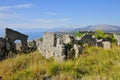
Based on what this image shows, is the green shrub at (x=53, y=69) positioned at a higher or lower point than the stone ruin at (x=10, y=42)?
lower

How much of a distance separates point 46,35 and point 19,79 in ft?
21.9

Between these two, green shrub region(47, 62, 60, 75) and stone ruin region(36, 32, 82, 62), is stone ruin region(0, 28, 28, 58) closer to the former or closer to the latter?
stone ruin region(36, 32, 82, 62)

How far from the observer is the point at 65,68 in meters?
16.0

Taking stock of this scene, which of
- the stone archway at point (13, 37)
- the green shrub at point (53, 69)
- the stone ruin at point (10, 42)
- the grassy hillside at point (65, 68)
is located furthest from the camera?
the stone archway at point (13, 37)

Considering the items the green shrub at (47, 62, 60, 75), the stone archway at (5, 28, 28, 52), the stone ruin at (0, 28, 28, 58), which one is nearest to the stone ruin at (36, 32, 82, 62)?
the green shrub at (47, 62, 60, 75)

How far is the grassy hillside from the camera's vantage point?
14828mm

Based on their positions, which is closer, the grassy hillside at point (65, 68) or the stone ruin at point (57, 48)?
the grassy hillside at point (65, 68)

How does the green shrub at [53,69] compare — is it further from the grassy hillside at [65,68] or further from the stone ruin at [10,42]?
the stone ruin at [10,42]

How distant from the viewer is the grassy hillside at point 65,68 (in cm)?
1483

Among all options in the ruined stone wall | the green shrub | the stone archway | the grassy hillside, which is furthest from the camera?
the stone archway

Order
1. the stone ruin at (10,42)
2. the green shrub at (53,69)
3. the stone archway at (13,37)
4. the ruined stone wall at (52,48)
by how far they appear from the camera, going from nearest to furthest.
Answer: the green shrub at (53,69) < the ruined stone wall at (52,48) < the stone ruin at (10,42) < the stone archway at (13,37)

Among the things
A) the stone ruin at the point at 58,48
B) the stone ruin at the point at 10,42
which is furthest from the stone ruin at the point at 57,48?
the stone ruin at the point at 10,42

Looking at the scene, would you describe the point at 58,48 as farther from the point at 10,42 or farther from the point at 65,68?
the point at 10,42

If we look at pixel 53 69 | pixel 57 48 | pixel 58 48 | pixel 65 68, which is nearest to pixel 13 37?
pixel 57 48
